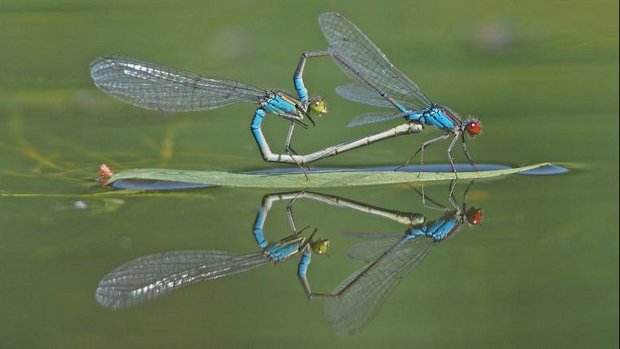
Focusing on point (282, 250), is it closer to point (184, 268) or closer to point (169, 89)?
point (184, 268)

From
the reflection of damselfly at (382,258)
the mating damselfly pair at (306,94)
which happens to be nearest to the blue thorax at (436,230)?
the reflection of damselfly at (382,258)

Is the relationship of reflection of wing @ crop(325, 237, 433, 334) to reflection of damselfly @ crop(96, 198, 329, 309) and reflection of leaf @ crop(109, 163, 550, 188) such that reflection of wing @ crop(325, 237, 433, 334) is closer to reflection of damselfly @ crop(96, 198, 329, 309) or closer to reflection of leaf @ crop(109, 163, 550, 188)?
reflection of damselfly @ crop(96, 198, 329, 309)

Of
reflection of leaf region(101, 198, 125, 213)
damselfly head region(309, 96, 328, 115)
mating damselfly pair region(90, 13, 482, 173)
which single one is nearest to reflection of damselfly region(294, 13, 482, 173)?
mating damselfly pair region(90, 13, 482, 173)

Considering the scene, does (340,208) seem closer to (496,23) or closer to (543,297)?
(543,297)

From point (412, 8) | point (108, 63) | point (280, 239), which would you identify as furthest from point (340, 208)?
point (412, 8)

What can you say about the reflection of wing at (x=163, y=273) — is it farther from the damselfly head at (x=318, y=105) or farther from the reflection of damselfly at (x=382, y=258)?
the damselfly head at (x=318, y=105)
